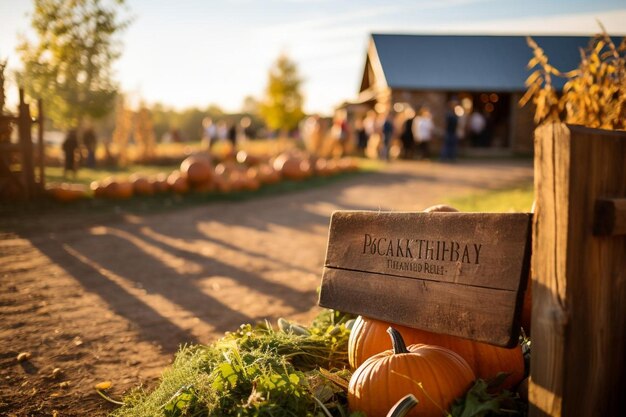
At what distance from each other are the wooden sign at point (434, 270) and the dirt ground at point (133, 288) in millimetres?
1484

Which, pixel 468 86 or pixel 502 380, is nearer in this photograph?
pixel 502 380

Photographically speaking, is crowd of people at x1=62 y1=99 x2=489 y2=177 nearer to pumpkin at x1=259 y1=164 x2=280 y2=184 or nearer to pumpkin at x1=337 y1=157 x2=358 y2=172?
pumpkin at x1=337 y1=157 x2=358 y2=172

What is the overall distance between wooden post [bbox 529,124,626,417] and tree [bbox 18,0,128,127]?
1606 cm

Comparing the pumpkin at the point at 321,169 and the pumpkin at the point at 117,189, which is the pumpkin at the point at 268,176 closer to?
the pumpkin at the point at 321,169

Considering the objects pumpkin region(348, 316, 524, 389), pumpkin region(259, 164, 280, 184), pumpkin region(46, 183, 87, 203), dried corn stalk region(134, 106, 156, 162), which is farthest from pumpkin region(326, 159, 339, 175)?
pumpkin region(348, 316, 524, 389)

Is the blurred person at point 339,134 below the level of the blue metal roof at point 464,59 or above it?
below

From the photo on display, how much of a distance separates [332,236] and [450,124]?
17295 mm

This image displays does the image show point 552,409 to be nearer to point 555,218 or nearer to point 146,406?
point 555,218

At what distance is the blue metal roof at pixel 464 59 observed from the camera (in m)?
26.5

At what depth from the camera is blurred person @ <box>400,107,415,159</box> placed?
1983 centimetres

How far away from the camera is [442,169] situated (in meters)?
17.0

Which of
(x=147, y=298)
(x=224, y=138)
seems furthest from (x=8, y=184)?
(x=224, y=138)

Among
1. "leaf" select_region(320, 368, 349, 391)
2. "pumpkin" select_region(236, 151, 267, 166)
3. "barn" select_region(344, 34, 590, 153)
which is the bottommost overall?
"leaf" select_region(320, 368, 349, 391)

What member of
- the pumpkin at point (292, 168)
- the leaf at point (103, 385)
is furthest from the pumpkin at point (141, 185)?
the leaf at point (103, 385)
